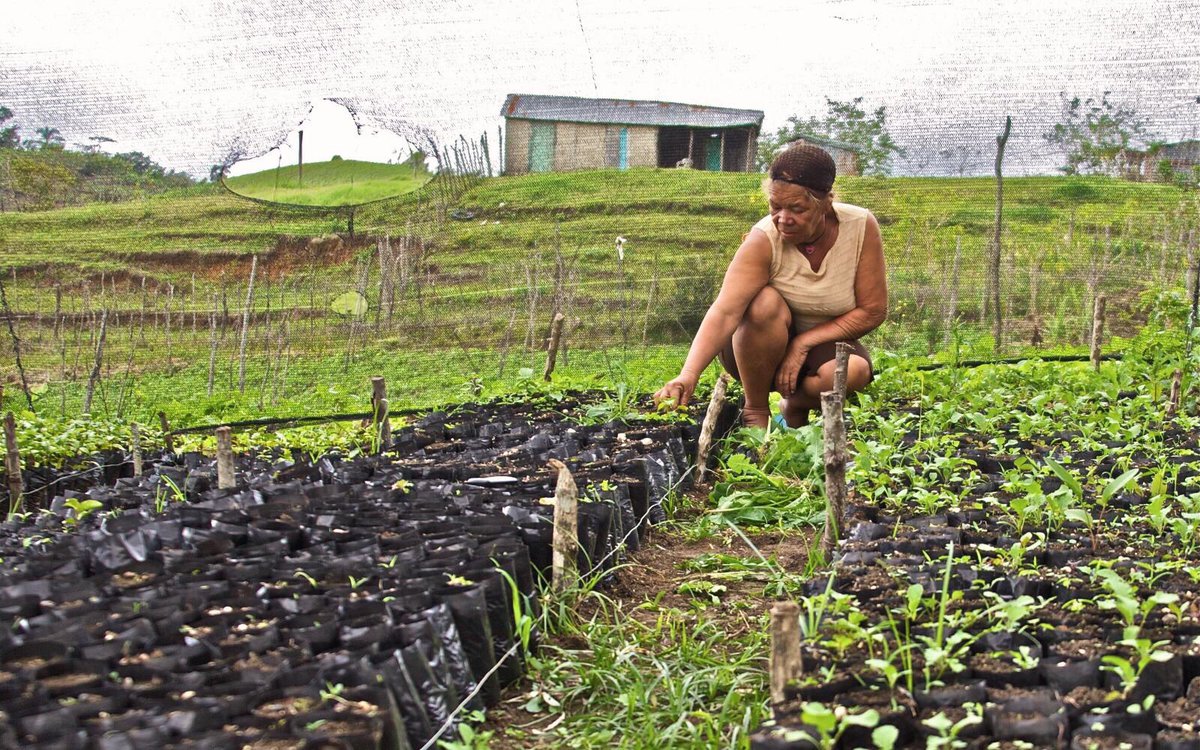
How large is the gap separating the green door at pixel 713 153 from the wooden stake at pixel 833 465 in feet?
13.6

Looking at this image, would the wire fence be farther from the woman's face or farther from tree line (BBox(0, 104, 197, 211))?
the woman's face

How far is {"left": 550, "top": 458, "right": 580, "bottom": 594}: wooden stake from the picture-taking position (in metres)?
2.46

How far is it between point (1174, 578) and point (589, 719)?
3.77ft

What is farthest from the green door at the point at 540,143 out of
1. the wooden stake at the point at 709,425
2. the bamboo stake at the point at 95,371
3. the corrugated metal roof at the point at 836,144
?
the wooden stake at the point at 709,425

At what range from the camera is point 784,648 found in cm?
173

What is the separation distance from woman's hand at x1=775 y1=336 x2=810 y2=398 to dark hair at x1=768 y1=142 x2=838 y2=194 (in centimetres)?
58

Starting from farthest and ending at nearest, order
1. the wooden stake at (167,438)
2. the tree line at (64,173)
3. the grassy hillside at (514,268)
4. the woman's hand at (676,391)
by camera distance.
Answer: the tree line at (64,173) < the grassy hillside at (514,268) < the wooden stake at (167,438) < the woman's hand at (676,391)

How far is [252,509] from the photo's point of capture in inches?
105

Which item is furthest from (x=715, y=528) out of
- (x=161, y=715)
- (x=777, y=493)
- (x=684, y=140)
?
(x=684, y=140)

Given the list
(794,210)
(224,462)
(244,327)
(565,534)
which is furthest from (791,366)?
(244,327)

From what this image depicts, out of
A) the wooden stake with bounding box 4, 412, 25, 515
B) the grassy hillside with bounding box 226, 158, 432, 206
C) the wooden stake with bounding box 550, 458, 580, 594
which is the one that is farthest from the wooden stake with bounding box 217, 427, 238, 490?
the grassy hillside with bounding box 226, 158, 432, 206

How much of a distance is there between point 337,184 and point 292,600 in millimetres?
4523

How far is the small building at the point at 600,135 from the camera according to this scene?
21.4ft

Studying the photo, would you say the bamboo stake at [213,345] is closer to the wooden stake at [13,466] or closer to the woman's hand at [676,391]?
the wooden stake at [13,466]
